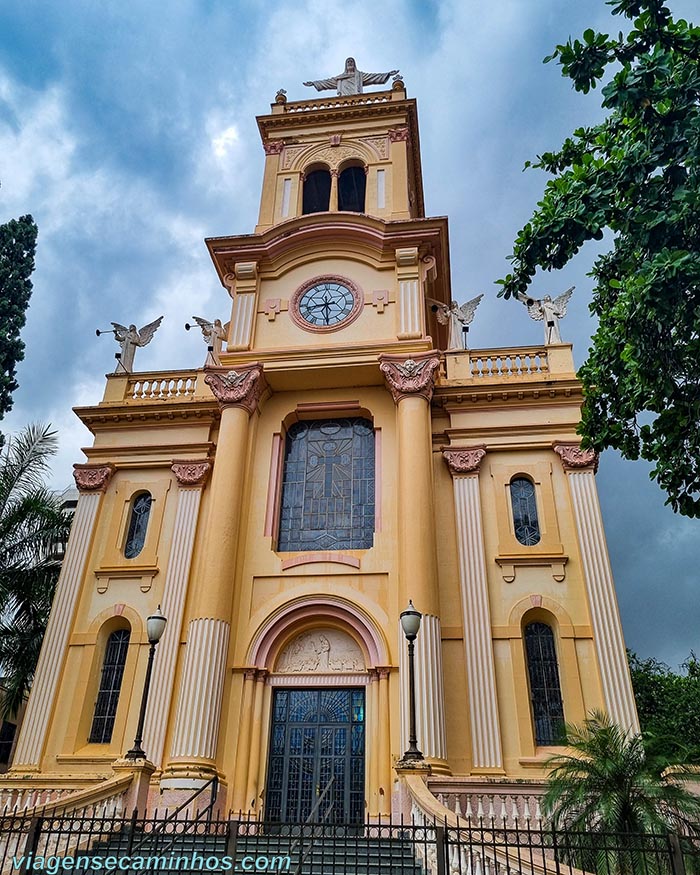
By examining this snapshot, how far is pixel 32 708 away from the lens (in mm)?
16859

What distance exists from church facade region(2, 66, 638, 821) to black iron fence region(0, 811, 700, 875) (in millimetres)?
2801

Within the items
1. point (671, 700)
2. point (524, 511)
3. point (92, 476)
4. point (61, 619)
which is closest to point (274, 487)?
point (92, 476)

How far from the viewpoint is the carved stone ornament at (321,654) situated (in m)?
16.5

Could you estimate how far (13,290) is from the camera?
68.8ft

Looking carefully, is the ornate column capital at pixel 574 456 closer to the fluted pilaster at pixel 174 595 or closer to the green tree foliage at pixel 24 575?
the fluted pilaster at pixel 174 595

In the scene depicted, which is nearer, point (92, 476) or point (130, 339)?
point (92, 476)

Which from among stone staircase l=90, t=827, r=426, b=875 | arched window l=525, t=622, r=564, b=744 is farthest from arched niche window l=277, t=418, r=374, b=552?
stone staircase l=90, t=827, r=426, b=875

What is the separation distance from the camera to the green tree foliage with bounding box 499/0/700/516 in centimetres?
931

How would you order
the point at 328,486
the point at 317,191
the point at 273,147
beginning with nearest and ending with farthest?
1. the point at 328,486
2. the point at 273,147
3. the point at 317,191

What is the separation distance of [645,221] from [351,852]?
9937 mm

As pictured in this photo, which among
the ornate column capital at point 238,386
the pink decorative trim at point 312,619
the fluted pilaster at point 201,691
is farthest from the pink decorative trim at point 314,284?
the fluted pilaster at point 201,691

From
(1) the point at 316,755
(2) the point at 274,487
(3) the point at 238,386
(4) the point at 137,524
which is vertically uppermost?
(3) the point at 238,386

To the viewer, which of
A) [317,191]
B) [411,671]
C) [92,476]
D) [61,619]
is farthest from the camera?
[317,191]

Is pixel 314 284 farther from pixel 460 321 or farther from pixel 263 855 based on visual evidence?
pixel 263 855
